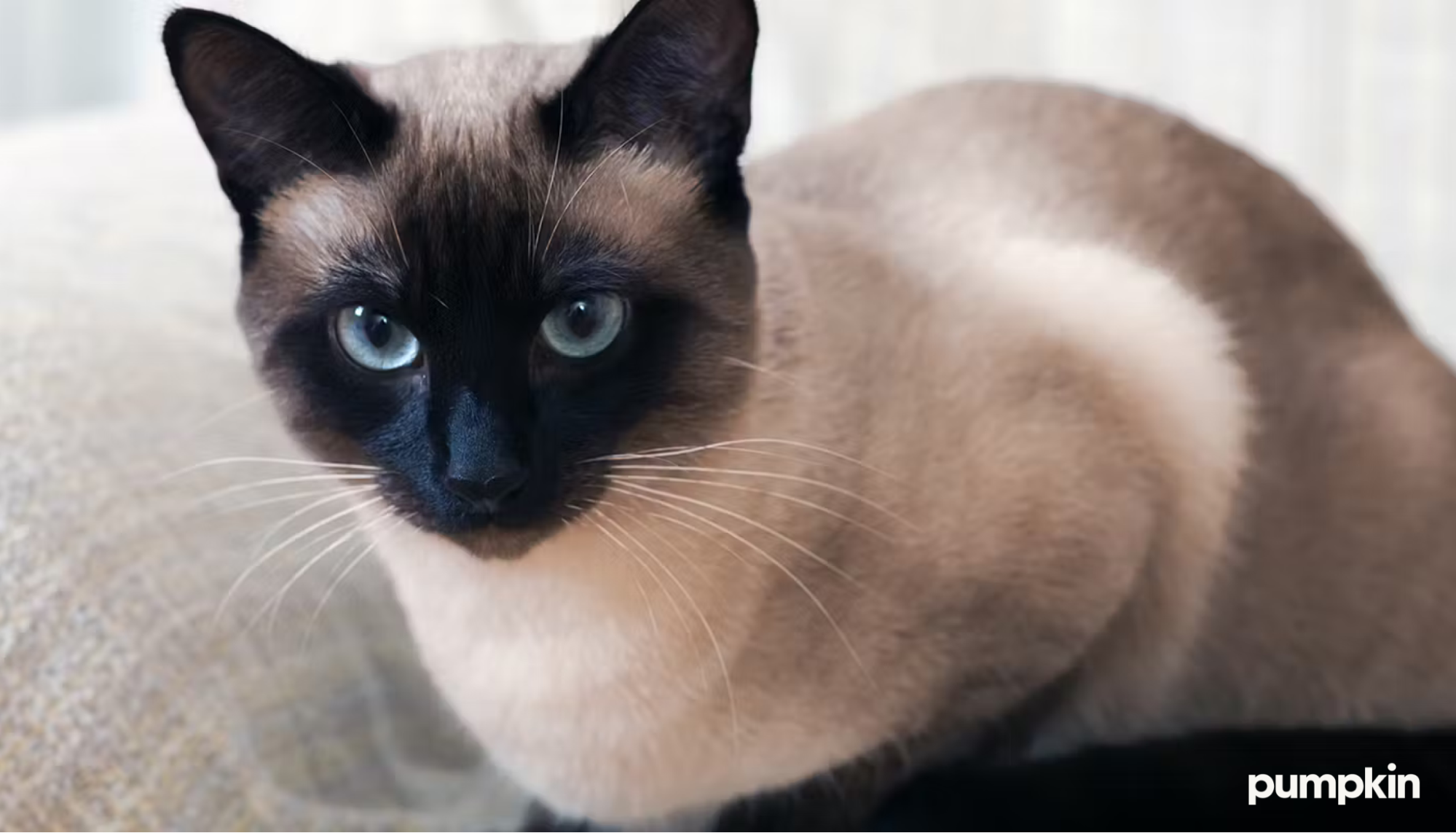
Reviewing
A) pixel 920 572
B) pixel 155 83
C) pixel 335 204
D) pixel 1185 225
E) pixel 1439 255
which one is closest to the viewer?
pixel 335 204

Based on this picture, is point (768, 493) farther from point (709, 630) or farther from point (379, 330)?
point (379, 330)

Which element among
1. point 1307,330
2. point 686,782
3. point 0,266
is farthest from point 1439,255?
point 0,266

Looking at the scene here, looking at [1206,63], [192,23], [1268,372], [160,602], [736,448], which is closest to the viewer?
[192,23]

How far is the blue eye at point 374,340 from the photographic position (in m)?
0.84

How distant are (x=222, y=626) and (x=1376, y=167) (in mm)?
1460

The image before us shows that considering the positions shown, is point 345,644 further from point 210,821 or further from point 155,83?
point 155,83

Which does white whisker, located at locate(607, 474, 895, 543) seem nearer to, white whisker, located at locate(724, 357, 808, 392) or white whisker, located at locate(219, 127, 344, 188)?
white whisker, located at locate(724, 357, 808, 392)

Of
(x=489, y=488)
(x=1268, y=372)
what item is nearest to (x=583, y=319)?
(x=489, y=488)

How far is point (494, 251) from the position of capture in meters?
0.82

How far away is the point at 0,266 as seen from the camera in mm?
1229

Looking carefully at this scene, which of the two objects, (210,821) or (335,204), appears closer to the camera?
(335,204)

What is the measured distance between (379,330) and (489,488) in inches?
4.5

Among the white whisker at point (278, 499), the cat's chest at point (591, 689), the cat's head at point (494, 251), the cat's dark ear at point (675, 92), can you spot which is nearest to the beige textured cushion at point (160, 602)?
the white whisker at point (278, 499)

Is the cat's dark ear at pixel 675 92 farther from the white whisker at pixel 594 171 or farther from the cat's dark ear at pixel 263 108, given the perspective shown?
the cat's dark ear at pixel 263 108
